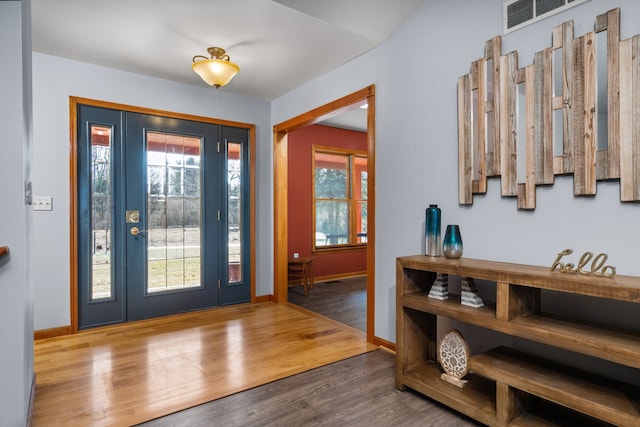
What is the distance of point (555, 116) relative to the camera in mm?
1958

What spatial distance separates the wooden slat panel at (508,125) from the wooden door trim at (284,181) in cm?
117

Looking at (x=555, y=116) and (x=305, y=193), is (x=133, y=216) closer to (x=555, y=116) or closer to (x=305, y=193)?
(x=305, y=193)

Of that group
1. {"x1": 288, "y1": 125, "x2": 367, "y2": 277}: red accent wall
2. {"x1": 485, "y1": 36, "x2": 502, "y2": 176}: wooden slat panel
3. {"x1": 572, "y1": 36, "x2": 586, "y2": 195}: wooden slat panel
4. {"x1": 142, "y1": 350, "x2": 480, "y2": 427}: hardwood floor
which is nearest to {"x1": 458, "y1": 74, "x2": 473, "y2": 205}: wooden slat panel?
{"x1": 485, "y1": 36, "x2": 502, "y2": 176}: wooden slat panel

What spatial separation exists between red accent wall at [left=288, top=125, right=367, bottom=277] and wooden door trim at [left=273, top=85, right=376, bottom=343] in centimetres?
109

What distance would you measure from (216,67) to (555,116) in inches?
96.5

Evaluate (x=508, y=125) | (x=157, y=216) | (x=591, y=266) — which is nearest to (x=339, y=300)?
(x=157, y=216)

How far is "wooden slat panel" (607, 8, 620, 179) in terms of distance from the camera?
5.65 feet

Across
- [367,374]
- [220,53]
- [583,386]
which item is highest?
[220,53]

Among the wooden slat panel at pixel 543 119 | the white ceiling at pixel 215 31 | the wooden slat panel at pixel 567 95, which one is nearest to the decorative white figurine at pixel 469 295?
the wooden slat panel at pixel 543 119

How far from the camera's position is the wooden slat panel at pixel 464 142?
240 centimetres

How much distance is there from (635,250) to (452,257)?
35.3 inches

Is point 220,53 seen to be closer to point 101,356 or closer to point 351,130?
point 101,356

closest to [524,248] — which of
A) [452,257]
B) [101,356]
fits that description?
[452,257]

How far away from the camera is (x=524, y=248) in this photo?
83.9 inches
